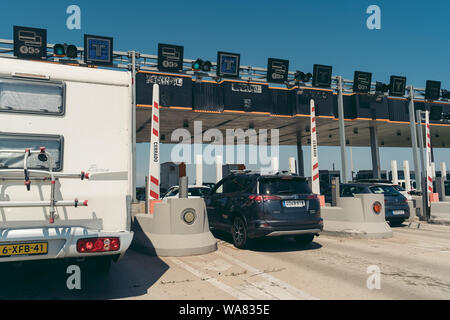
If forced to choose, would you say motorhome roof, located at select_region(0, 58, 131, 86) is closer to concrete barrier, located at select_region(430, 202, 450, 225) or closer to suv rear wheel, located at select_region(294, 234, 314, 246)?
suv rear wheel, located at select_region(294, 234, 314, 246)

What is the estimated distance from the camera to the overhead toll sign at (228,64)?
17125mm

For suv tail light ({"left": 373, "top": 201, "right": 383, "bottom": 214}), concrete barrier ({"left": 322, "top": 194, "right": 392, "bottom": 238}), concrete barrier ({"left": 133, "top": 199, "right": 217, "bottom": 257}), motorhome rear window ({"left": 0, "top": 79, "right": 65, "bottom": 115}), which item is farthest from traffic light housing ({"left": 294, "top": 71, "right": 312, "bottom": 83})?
motorhome rear window ({"left": 0, "top": 79, "right": 65, "bottom": 115})

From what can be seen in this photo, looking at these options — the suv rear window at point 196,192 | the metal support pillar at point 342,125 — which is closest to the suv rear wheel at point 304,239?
the suv rear window at point 196,192

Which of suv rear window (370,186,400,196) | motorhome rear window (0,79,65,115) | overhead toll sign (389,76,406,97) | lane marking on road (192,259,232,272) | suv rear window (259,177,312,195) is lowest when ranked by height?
lane marking on road (192,259,232,272)

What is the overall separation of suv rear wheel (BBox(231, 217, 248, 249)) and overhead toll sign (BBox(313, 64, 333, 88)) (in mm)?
12963

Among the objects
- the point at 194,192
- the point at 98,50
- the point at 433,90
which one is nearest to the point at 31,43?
the point at 98,50

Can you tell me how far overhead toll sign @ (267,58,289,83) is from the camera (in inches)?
708

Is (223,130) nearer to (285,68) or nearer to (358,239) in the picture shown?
(285,68)

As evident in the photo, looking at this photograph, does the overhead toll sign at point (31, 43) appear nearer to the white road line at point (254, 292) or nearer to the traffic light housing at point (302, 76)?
the traffic light housing at point (302, 76)

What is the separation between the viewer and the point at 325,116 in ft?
64.7

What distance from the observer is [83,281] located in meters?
5.21

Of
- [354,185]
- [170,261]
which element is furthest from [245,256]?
[354,185]

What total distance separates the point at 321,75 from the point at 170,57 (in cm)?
816
